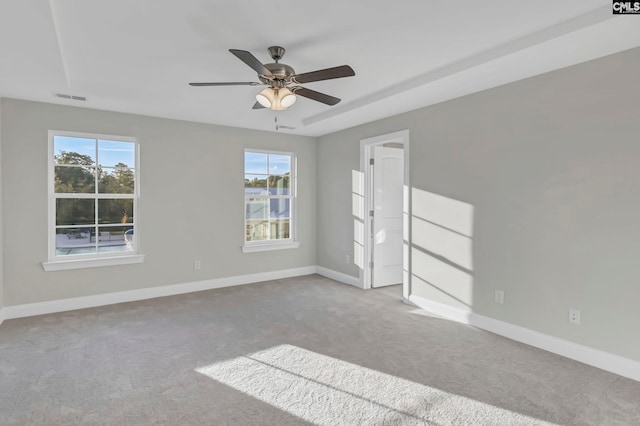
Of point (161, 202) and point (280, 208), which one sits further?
point (280, 208)

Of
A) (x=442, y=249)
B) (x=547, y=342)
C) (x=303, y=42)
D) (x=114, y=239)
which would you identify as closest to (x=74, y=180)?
(x=114, y=239)

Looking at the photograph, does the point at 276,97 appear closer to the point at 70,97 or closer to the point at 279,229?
the point at 70,97

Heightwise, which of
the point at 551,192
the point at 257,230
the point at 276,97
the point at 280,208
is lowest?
the point at 257,230

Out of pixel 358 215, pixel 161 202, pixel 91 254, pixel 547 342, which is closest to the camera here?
pixel 547 342

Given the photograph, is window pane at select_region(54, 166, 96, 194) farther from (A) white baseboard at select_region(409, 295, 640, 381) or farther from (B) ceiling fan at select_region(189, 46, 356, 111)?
(A) white baseboard at select_region(409, 295, 640, 381)

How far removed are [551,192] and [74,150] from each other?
A: 17.2ft

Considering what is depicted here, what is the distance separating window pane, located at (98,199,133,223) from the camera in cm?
433

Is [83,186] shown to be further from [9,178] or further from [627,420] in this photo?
[627,420]

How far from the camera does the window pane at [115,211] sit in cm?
433

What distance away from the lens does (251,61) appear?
2271mm

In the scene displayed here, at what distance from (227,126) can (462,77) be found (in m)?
3.42

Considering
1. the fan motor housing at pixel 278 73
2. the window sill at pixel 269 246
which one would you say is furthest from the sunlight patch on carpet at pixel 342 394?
the window sill at pixel 269 246

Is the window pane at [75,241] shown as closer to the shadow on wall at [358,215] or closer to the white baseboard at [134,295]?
the white baseboard at [134,295]

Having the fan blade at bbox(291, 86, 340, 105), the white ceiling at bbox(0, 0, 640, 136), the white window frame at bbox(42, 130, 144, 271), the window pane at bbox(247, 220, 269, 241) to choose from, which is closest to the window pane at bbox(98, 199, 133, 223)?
the white window frame at bbox(42, 130, 144, 271)
